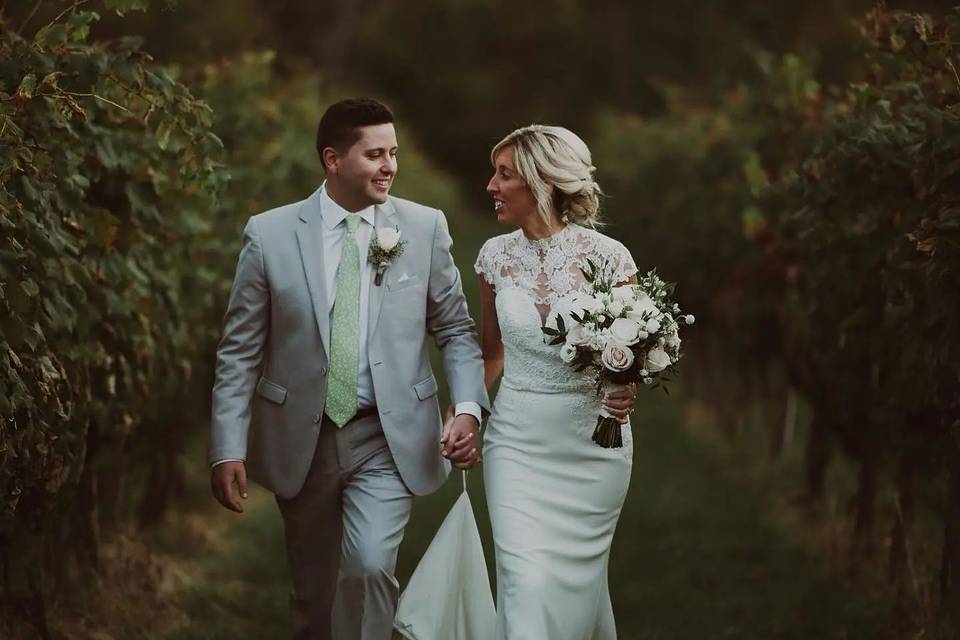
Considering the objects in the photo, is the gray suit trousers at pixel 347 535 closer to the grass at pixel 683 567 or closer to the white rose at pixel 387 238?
the white rose at pixel 387 238

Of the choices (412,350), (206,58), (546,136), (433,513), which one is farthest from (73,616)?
(206,58)

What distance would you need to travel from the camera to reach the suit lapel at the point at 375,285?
5.90m

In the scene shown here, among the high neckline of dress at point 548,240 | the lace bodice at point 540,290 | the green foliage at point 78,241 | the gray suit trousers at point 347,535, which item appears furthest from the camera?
the high neckline of dress at point 548,240

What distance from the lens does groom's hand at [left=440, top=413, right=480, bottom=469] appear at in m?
5.83

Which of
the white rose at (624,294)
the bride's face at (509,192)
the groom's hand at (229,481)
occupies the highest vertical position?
the bride's face at (509,192)

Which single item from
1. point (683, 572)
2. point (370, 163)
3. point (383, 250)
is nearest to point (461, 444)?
point (383, 250)

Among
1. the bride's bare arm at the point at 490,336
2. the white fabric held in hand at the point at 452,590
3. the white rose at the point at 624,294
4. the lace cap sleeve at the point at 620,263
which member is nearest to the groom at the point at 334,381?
the white fabric held in hand at the point at 452,590

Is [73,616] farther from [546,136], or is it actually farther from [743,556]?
[743,556]

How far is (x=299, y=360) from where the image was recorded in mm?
5871

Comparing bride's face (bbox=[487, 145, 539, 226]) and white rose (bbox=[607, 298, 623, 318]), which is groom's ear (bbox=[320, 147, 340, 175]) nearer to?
bride's face (bbox=[487, 145, 539, 226])

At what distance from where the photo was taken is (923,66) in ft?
23.4

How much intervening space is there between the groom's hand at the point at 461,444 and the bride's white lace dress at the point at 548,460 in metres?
0.31

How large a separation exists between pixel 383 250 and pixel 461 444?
80 centimetres

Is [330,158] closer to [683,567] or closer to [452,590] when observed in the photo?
[452,590]
